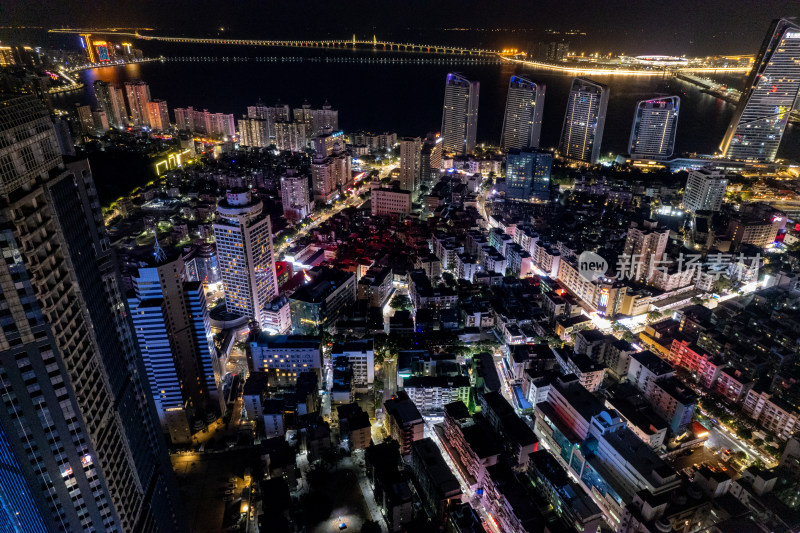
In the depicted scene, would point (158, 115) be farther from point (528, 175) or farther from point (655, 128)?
point (655, 128)

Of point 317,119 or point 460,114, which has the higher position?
point 460,114

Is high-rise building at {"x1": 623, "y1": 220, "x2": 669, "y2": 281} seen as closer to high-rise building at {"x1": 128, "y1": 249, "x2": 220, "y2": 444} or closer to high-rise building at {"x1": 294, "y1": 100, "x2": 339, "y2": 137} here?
high-rise building at {"x1": 128, "y1": 249, "x2": 220, "y2": 444}

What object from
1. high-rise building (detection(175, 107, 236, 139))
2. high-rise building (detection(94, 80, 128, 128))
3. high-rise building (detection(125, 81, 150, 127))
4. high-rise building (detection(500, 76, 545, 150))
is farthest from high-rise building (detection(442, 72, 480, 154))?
high-rise building (detection(94, 80, 128, 128))

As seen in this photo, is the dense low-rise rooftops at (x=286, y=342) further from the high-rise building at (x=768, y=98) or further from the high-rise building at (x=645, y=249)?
the high-rise building at (x=768, y=98)

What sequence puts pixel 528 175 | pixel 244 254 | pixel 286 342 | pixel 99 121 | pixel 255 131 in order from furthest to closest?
pixel 99 121, pixel 255 131, pixel 528 175, pixel 244 254, pixel 286 342

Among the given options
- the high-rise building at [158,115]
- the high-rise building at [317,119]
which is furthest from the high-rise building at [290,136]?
the high-rise building at [158,115]

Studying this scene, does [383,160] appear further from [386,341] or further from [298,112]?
[386,341]

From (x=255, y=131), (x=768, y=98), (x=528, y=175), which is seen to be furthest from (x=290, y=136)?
(x=768, y=98)
